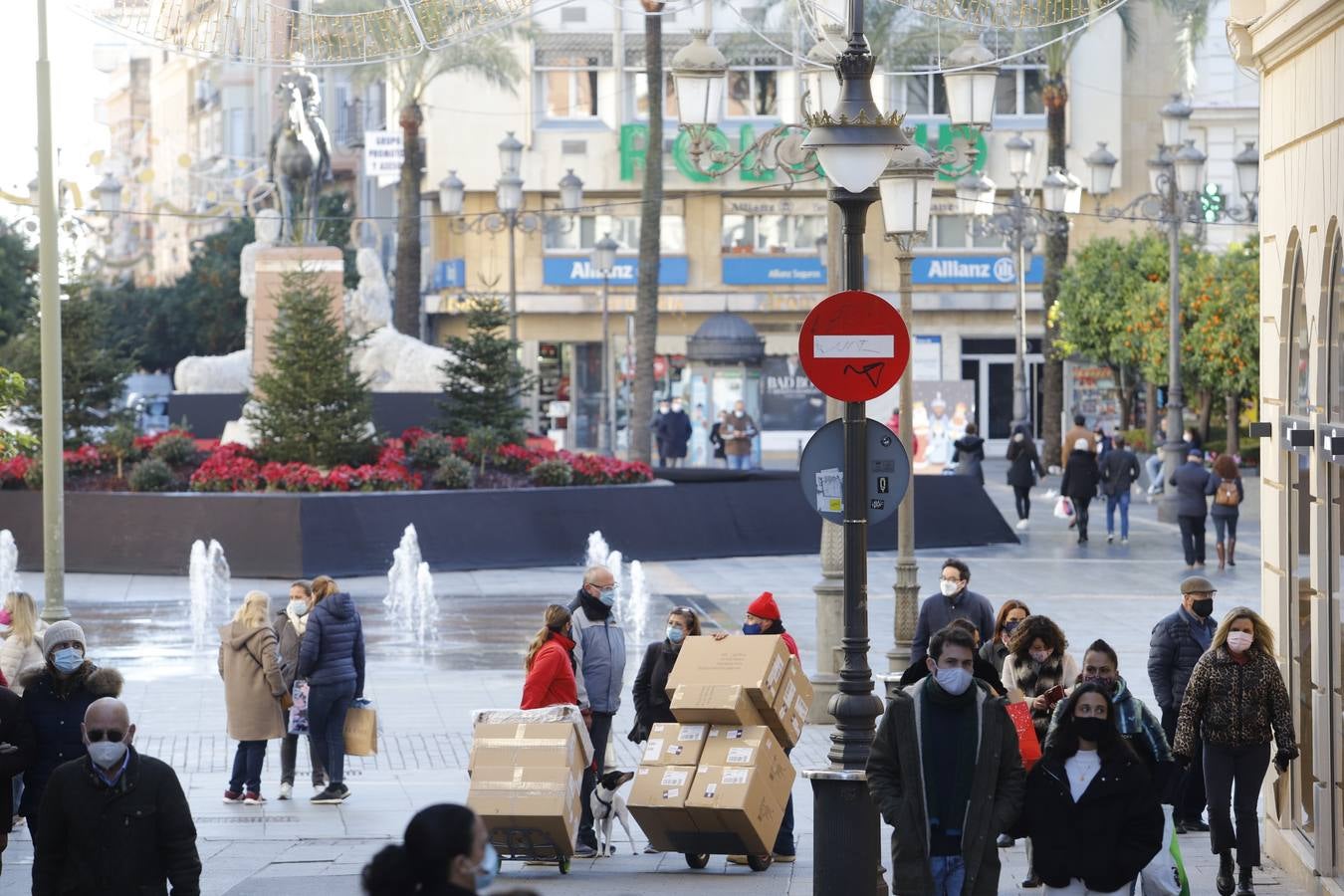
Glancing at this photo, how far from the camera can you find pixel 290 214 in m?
32.3

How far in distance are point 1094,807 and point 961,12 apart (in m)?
3.51

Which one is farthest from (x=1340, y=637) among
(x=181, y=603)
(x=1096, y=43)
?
(x=1096, y=43)

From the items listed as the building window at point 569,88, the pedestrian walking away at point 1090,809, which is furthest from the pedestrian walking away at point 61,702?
the building window at point 569,88

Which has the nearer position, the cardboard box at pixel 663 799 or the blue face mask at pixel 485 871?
the blue face mask at pixel 485 871

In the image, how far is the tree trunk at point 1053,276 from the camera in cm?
4912

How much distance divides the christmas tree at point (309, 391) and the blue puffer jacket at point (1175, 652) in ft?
56.4

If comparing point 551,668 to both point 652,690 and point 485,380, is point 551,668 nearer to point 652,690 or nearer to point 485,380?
point 652,690

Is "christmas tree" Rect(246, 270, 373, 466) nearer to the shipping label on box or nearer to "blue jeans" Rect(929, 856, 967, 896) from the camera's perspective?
the shipping label on box

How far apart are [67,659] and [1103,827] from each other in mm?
4652

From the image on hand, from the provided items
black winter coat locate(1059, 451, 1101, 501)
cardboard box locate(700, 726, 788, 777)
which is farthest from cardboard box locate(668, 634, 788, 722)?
black winter coat locate(1059, 451, 1101, 501)

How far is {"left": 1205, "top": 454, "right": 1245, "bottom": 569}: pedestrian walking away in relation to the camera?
2645cm

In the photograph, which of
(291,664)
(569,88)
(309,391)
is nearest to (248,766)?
(291,664)

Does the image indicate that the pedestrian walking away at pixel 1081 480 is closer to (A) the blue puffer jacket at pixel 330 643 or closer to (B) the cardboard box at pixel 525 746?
(A) the blue puffer jacket at pixel 330 643

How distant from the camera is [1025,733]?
9828 millimetres
